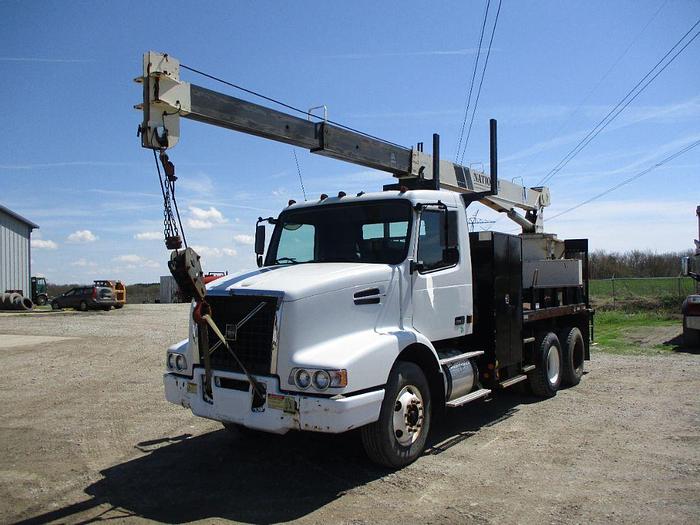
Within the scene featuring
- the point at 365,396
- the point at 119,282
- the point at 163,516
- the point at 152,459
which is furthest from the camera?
the point at 119,282

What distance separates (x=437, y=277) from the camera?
21.6 ft

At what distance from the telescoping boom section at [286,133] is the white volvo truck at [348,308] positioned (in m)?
0.02

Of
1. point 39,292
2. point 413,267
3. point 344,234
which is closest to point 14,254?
point 39,292

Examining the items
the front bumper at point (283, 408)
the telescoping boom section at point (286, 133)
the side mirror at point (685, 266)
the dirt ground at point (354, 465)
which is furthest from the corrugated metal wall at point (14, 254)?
the side mirror at point (685, 266)

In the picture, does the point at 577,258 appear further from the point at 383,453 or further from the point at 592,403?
the point at 383,453

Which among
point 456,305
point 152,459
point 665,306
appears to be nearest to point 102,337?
point 152,459

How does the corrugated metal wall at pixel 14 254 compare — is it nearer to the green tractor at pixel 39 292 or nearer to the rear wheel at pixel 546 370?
the green tractor at pixel 39 292

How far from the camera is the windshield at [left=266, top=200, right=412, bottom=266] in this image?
249 inches

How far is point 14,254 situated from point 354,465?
4029 cm

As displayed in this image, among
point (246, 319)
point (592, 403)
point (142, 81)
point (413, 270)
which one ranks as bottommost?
point (592, 403)

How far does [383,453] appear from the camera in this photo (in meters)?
5.39

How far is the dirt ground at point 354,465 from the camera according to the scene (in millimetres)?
4660

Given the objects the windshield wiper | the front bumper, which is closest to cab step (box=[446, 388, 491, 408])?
the front bumper

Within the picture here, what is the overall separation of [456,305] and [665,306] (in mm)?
19607
